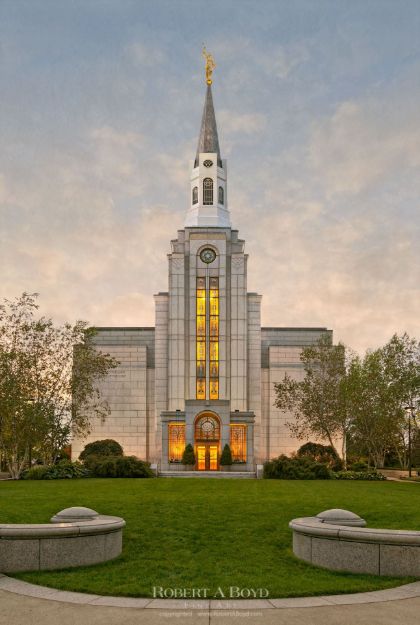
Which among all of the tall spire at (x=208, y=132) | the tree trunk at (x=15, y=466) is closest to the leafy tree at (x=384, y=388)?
the tree trunk at (x=15, y=466)

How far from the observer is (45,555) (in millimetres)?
13461

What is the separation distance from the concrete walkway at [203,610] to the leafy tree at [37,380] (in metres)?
31.2

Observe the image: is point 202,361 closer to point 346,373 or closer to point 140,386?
point 140,386

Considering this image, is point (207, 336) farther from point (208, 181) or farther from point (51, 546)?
point (51, 546)

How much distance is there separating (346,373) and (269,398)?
1468cm

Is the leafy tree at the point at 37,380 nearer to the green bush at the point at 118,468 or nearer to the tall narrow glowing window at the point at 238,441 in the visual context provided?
the green bush at the point at 118,468

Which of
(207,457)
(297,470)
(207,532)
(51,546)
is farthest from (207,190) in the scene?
(51,546)

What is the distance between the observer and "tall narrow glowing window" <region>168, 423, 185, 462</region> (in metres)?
59.4

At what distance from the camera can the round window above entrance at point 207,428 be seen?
193 ft

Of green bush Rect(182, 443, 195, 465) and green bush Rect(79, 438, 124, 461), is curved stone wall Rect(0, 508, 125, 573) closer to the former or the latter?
green bush Rect(182, 443, 195, 465)

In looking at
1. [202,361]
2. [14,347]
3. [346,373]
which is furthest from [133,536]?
[202,361]

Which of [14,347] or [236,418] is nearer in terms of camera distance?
[14,347]

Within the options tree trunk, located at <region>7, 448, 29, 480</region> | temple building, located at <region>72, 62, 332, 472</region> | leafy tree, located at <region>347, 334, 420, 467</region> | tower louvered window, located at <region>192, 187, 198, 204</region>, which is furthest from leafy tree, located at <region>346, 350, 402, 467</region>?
tower louvered window, located at <region>192, 187, 198, 204</region>

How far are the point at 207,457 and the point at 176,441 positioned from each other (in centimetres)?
359
